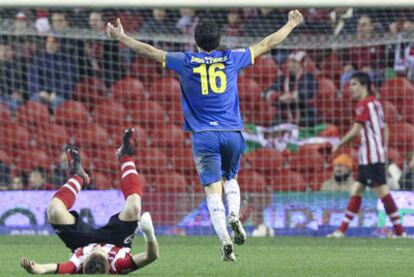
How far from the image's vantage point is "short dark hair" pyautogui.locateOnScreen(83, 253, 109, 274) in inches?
335

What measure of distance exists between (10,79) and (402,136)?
5972 mm

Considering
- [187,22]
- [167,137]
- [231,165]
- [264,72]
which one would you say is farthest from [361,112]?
[187,22]

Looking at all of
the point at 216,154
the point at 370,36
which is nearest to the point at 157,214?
the point at 370,36

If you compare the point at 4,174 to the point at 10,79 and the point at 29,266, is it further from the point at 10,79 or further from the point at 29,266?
the point at 29,266

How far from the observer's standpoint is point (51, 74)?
18016 mm

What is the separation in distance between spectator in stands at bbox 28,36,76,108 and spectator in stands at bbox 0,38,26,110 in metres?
0.15

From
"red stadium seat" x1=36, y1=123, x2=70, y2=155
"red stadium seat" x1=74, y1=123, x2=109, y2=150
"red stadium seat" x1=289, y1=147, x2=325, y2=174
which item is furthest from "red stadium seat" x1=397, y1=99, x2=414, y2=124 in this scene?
"red stadium seat" x1=36, y1=123, x2=70, y2=155

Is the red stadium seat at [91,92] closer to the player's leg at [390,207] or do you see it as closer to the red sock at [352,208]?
the red sock at [352,208]

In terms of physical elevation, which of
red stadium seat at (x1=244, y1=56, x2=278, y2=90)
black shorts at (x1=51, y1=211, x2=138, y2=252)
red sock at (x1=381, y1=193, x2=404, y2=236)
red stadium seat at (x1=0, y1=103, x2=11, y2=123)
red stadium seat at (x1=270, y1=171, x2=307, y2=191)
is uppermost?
red stadium seat at (x1=244, y1=56, x2=278, y2=90)

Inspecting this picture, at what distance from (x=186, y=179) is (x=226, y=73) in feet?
21.8

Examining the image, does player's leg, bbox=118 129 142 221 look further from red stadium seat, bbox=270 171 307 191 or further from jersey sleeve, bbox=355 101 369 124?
red stadium seat, bbox=270 171 307 191

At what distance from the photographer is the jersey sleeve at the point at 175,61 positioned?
10.5m

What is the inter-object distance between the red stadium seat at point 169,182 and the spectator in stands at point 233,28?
226 cm

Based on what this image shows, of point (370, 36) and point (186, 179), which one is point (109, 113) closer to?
point (186, 179)
